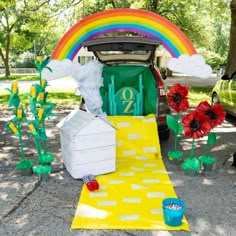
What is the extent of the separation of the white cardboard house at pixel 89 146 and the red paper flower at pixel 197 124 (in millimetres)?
1091

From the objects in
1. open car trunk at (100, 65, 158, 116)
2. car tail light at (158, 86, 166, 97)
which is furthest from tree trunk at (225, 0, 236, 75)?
car tail light at (158, 86, 166, 97)

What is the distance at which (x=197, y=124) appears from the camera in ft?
14.1

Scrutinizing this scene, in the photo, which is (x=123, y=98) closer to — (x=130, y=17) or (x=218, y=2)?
(x=130, y=17)

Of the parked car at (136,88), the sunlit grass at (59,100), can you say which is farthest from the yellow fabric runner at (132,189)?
the sunlit grass at (59,100)

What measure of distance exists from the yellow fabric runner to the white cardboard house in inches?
8.0

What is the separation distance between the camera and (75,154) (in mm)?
4195

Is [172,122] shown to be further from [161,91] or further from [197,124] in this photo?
[161,91]

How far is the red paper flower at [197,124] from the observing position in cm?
427

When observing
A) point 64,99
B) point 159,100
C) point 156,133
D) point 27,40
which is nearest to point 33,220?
point 156,133

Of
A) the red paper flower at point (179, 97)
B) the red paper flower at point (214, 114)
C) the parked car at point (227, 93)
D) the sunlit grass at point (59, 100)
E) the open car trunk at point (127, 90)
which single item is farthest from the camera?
the sunlit grass at point (59, 100)

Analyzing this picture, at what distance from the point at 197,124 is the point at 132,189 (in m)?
1.30

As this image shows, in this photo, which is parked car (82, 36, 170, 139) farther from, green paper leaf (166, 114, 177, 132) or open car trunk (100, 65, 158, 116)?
green paper leaf (166, 114, 177, 132)

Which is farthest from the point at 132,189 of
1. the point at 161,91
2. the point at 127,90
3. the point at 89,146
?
the point at 127,90

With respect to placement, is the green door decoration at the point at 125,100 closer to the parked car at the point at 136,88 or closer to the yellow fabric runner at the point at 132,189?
the parked car at the point at 136,88
